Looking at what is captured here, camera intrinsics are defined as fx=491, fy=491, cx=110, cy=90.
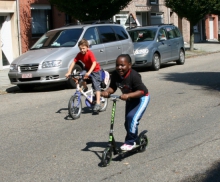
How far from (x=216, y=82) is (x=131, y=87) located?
9.03 metres

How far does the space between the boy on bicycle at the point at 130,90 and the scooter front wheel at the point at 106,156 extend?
0.87 feet

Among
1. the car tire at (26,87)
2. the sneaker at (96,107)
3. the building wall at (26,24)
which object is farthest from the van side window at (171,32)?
the sneaker at (96,107)

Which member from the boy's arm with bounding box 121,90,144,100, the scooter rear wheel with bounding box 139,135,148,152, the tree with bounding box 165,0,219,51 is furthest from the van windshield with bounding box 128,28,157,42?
the boy's arm with bounding box 121,90,144,100

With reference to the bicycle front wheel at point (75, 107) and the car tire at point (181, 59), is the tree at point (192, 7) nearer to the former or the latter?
the car tire at point (181, 59)

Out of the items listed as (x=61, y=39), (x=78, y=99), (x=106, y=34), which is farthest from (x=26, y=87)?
(x=78, y=99)

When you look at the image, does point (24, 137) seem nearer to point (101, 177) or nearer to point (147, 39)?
point (101, 177)

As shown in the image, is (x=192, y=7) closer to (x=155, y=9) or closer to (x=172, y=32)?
(x=155, y=9)

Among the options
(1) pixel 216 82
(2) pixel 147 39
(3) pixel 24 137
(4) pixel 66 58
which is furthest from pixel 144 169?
Answer: (2) pixel 147 39

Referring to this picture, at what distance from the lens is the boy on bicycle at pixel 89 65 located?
9.73 m

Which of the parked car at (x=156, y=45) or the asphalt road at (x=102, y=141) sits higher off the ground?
the parked car at (x=156, y=45)

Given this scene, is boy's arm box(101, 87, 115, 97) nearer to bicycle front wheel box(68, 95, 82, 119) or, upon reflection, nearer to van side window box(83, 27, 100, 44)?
bicycle front wheel box(68, 95, 82, 119)

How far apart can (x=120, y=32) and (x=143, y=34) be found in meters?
3.50

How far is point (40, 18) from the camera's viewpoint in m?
24.6

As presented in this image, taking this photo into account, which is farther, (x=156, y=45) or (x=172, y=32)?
(x=172, y=32)
